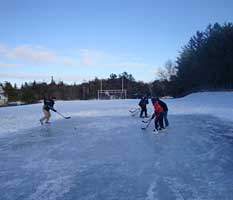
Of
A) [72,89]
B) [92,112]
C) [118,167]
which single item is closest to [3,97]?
[72,89]

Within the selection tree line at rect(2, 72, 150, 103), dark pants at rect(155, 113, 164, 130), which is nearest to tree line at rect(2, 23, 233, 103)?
tree line at rect(2, 72, 150, 103)

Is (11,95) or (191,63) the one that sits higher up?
(191,63)

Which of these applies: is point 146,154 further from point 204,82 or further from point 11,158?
point 204,82

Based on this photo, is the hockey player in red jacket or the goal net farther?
the goal net

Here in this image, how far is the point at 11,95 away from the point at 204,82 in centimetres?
4478

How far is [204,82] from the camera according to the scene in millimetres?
44656

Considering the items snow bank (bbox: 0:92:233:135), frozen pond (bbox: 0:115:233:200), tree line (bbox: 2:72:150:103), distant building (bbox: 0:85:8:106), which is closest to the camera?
frozen pond (bbox: 0:115:233:200)

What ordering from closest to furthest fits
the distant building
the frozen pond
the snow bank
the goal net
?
the frozen pond < the snow bank < the goal net < the distant building

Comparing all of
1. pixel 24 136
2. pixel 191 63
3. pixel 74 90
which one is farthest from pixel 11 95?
pixel 24 136

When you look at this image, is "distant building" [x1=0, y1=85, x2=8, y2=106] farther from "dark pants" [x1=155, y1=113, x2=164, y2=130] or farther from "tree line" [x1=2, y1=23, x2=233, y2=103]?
"dark pants" [x1=155, y1=113, x2=164, y2=130]

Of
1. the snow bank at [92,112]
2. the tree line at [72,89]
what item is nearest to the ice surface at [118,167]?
the snow bank at [92,112]

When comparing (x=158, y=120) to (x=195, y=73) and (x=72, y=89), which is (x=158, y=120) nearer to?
(x=195, y=73)

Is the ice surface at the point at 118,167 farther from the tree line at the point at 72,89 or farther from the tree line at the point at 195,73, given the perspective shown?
the tree line at the point at 72,89

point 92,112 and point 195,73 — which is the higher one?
point 195,73
